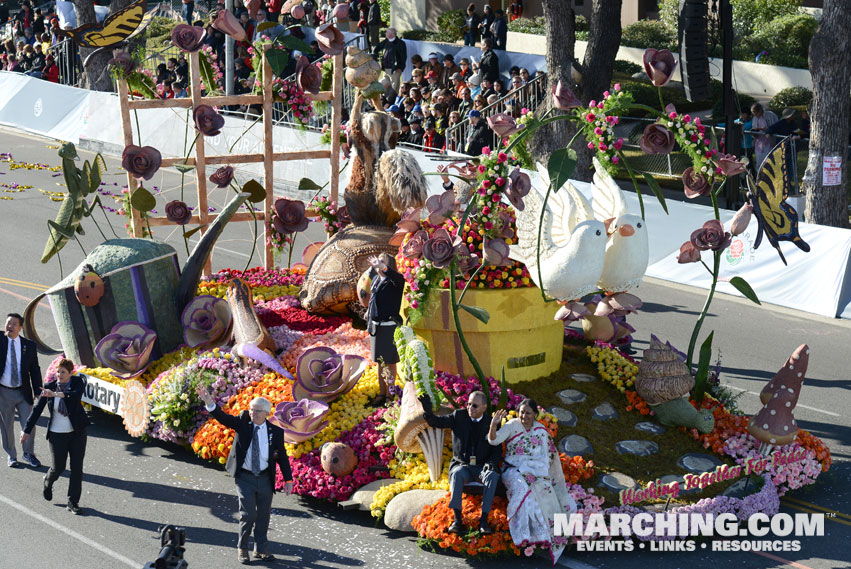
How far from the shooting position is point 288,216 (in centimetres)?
1523

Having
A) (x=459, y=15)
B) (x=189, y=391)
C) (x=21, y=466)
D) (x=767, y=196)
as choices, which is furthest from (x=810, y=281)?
(x=459, y=15)

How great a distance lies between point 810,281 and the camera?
17.6 meters

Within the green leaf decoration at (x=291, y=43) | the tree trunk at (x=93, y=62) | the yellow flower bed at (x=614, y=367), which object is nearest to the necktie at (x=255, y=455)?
the yellow flower bed at (x=614, y=367)

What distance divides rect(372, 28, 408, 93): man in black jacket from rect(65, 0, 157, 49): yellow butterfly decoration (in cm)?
1480

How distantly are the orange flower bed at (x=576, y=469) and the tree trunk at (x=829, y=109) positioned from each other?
10766 millimetres

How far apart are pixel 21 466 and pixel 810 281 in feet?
38.5

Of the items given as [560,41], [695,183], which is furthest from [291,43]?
[560,41]

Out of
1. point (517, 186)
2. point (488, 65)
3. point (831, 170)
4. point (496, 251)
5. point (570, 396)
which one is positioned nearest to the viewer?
point (517, 186)

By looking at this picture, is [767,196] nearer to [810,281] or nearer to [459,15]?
[810,281]

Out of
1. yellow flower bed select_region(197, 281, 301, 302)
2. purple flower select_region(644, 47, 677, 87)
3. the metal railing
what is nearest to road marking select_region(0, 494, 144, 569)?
yellow flower bed select_region(197, 281, 301, 302)

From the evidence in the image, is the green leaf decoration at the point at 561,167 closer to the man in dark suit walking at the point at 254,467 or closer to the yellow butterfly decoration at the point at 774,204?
the yellow butterfly decoration at the point at 774,204

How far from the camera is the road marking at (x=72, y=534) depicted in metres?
10.0

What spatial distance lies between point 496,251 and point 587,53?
13473 mm

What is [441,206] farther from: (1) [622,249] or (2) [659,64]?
(2) [659,64]
